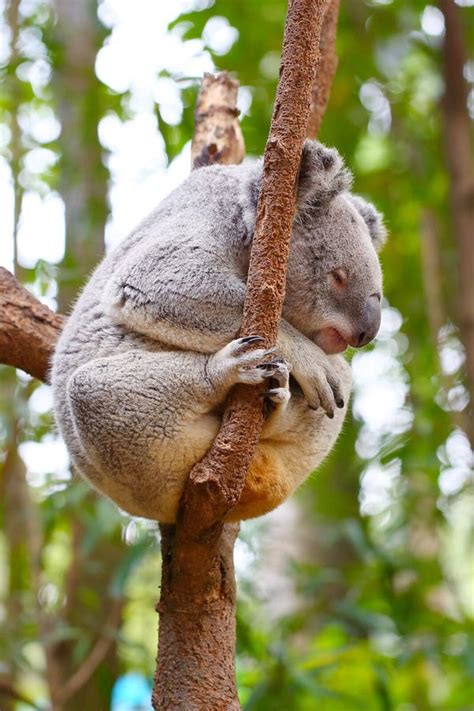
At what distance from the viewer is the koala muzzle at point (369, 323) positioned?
96.9 inches

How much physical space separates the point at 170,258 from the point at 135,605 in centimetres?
394

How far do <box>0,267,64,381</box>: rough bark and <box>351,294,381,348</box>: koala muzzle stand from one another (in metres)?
1.06

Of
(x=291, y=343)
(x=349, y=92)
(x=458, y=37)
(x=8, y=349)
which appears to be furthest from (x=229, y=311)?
(x=349, y=92)

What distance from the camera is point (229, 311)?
2.30m

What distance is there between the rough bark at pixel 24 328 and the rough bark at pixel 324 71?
1197 mm

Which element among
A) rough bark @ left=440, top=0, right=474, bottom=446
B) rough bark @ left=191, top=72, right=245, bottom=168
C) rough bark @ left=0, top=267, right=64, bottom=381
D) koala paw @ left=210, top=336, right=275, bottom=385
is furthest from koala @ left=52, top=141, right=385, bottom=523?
rough bark @ left=440, top=0, right=474, bottom=446

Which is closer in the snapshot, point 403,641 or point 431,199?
point 403,641

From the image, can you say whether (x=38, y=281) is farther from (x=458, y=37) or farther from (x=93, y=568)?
(x=458, y=37)

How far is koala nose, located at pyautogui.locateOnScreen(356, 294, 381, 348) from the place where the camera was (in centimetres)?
246

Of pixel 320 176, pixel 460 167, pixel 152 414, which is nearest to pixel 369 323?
pixel 320 176

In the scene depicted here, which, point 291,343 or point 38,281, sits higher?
point 291,343

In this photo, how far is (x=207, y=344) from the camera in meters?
2.31

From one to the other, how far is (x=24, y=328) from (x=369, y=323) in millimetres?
1166

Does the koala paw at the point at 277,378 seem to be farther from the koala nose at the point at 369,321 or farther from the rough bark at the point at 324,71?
the rough bark at the point at 324,71
